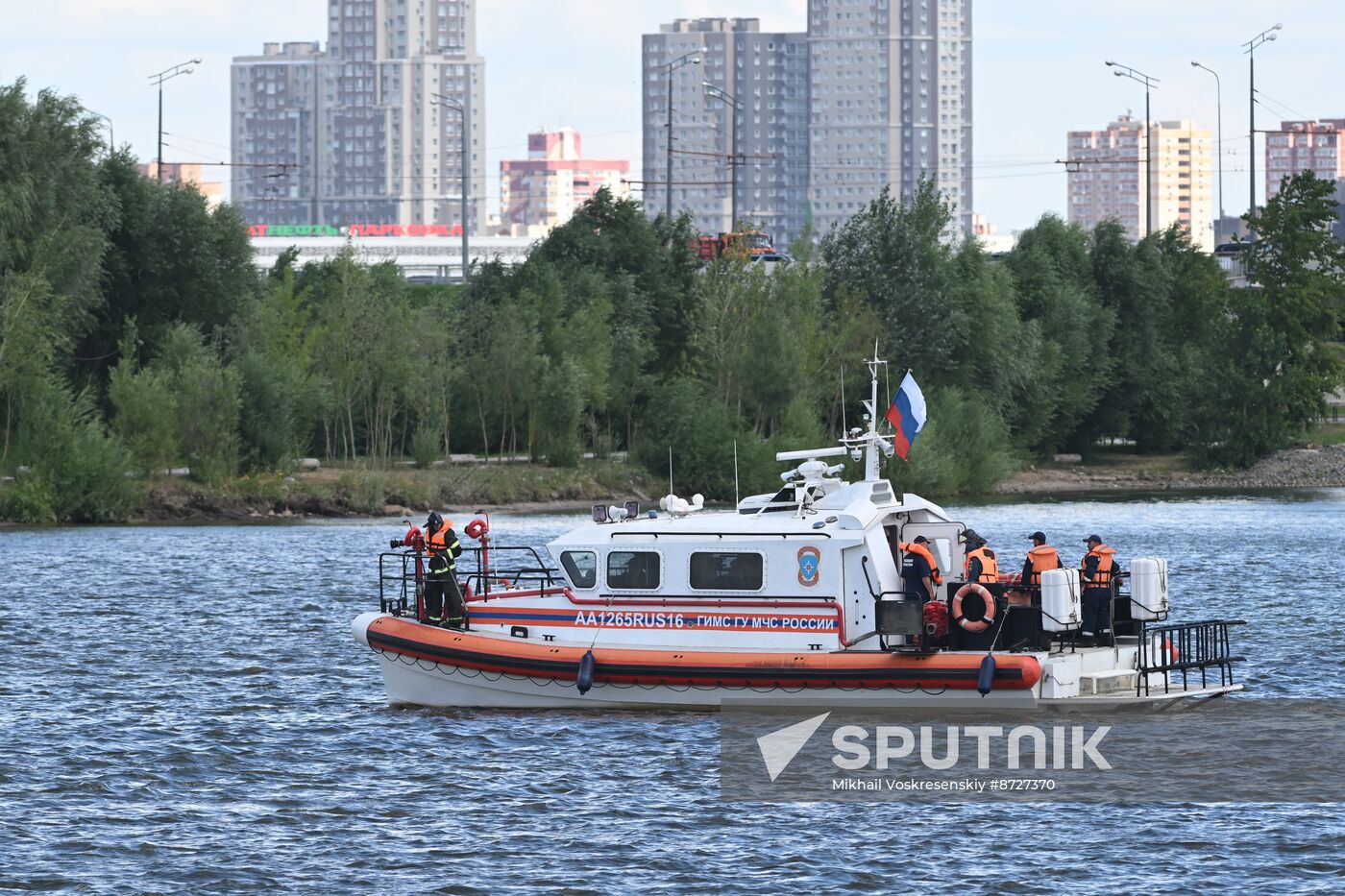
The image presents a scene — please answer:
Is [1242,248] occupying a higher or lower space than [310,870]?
higher

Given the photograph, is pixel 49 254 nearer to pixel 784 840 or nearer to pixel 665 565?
pixel 665 565

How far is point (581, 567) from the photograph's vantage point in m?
24.3

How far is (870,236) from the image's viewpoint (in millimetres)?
86688

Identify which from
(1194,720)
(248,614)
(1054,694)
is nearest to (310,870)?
(1054,694)

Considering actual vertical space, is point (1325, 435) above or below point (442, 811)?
above

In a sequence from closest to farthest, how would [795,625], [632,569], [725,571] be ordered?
1. [795,625]
2. [725,571]
3. [632,569]

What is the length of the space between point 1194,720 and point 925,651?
3965 millimetres

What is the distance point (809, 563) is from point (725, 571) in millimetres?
1050

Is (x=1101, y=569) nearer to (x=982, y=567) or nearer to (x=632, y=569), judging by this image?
(x=982, y=567)

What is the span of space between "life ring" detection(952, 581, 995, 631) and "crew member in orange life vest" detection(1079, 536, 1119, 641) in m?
1.20

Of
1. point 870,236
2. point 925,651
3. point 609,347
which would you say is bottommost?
point 925,651

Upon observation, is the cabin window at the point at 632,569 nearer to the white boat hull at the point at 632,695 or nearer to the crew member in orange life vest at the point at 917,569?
the white boat hull at the point at 632,695

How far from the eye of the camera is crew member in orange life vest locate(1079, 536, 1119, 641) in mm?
23156

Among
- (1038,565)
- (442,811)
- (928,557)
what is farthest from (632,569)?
(1038,565)
